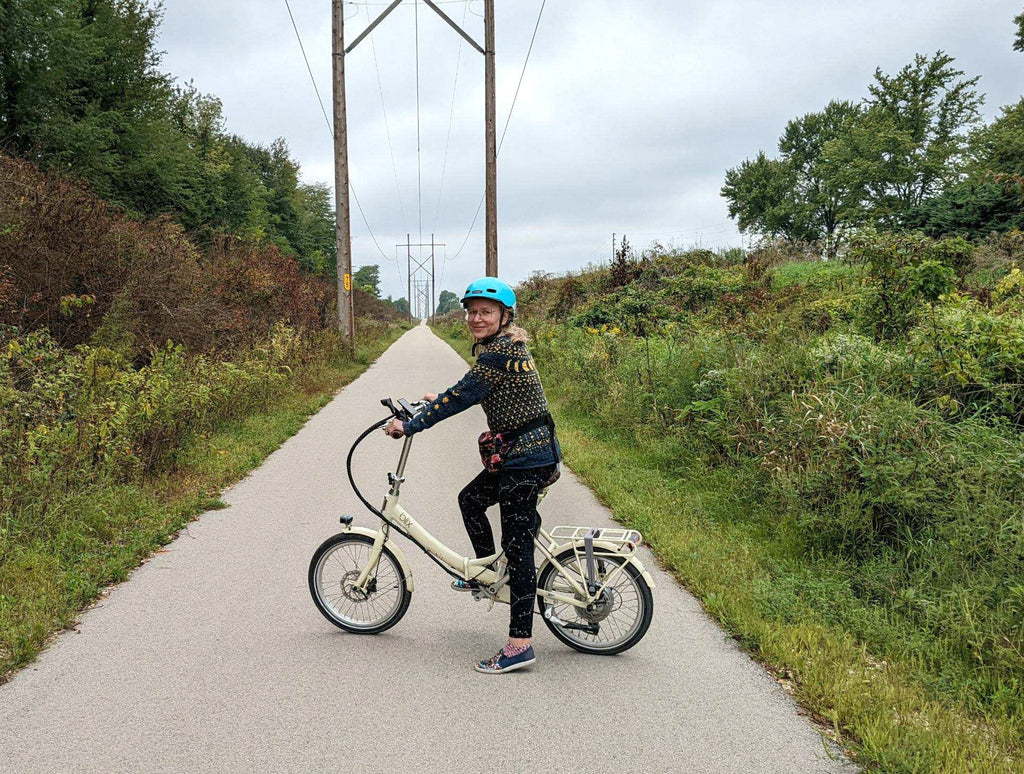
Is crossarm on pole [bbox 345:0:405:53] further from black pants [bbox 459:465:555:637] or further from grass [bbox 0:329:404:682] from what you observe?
black pants [bbox 459:465:555:637]

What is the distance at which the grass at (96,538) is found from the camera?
4.23 m

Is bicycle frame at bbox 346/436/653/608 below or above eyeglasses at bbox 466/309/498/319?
below

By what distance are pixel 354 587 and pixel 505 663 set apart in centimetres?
108

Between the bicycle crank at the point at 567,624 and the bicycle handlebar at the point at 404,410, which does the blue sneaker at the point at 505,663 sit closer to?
the bicycle crank at the point at 567,624

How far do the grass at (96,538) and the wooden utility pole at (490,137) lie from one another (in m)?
12.1

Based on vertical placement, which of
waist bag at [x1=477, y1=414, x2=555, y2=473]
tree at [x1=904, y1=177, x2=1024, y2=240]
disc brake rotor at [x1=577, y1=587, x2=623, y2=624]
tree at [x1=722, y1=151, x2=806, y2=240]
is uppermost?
tree at [x1=722, y1=151, x2=806, y2=240]

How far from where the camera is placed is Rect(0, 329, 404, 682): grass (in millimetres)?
4230

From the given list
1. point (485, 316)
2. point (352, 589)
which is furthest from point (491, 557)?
point (485, 316)

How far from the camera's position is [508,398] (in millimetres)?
3744

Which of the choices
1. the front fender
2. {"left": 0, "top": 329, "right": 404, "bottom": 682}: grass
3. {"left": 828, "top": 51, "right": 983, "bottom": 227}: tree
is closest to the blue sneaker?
the front fender

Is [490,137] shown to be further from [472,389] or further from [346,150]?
[472,389]

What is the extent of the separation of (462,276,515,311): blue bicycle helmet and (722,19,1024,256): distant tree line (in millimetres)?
17389

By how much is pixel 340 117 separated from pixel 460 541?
1764 centimetres

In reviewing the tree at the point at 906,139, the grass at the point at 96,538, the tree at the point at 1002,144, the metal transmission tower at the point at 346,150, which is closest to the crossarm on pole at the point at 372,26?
the metal transmission tower at the point at 346,150
